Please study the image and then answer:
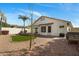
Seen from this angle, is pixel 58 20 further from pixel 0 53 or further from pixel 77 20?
pixel 0 53

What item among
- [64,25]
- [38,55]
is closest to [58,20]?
[64,25]

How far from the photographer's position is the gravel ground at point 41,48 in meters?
8.11

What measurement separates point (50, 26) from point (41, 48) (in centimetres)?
40

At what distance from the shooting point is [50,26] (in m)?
8.27

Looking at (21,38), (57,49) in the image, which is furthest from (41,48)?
(21,38)

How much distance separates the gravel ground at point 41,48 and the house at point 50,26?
0.13 metres

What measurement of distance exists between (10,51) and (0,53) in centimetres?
17

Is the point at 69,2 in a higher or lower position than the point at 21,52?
higher

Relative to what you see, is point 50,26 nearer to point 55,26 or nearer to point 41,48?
point 55,26

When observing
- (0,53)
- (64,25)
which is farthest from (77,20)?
(0,53)

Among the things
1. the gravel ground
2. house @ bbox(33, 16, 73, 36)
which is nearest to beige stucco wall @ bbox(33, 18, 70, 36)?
house @ bbox(33, 16, 73, 36)

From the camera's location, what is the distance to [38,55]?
8.09m

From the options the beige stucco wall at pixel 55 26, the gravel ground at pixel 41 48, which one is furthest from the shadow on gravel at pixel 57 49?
the beige stucco wall at pixel 55 26

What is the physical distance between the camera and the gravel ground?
26.6ft
